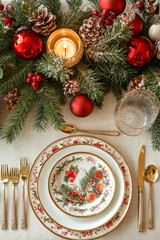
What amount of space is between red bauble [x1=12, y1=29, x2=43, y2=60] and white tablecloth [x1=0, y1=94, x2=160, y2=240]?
0.24m

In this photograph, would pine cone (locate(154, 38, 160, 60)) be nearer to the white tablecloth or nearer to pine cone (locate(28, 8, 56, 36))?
the white tablecloth

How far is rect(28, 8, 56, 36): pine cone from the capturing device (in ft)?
2.37

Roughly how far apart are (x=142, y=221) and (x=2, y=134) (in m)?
0.57

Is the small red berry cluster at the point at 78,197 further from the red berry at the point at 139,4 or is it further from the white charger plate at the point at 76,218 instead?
the red berry at the point at 139,4

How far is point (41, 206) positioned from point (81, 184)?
15cm

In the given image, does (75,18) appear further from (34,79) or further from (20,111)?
(20,111)

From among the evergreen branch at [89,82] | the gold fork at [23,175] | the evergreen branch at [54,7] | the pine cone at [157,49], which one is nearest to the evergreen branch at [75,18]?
the evergreen branch at [54,7]

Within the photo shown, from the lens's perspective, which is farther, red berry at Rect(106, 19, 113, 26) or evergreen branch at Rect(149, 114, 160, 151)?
evergreen branch at Rect(149, 114, 160, 151)

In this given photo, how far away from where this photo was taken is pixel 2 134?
0.82 m

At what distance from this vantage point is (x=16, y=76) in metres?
0.78

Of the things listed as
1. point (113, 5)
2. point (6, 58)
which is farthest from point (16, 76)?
point (113, 5)

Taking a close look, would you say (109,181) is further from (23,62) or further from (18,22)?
(18,22)

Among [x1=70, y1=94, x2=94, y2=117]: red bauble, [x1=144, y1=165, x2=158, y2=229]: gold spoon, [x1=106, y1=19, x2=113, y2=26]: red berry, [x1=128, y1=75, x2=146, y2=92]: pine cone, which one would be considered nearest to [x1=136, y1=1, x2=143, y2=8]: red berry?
[x1=106, y1=19, x2=113, y2=26]: red berry

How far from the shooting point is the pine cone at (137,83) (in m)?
0.80
